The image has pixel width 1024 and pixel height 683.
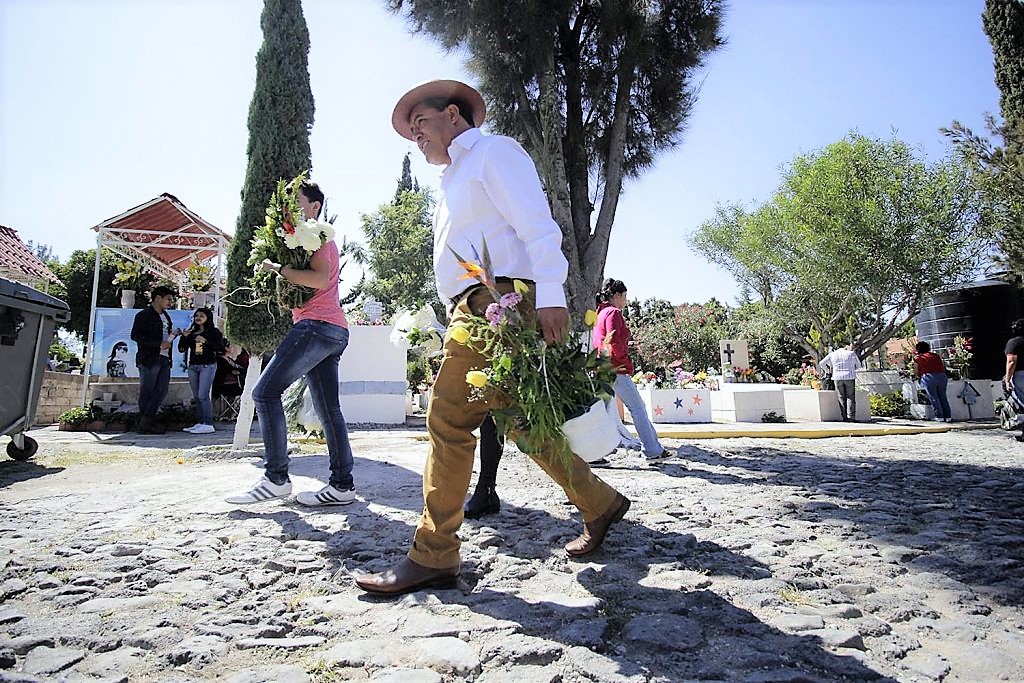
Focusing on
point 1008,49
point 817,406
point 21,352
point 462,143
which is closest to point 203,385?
point 21,352

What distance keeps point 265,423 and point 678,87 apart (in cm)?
908

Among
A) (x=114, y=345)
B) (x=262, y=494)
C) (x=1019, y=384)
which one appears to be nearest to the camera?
(x=262, y=494)

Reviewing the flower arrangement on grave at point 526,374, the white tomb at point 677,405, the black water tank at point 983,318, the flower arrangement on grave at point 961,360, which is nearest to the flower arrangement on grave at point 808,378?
the flower arrangement on grave at point 961,360

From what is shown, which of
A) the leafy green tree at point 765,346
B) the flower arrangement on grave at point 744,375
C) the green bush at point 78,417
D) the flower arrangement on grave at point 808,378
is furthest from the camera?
the leafy green tree at point 765,346

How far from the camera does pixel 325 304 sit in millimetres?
3404

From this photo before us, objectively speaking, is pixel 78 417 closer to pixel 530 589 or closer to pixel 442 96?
pixel 442 96

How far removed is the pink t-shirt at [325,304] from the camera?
3.37 meters

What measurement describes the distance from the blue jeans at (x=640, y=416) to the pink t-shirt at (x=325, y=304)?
9.28 feet

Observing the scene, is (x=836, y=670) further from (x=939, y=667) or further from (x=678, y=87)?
(x=678, y=87)

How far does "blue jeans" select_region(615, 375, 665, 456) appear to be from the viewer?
536 centimetres

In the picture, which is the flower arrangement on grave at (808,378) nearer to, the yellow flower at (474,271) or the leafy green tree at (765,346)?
the leafy green tree at (765,346)

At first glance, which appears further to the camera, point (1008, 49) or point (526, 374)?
point (1008, 49)

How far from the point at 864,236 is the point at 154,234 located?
1885 cm

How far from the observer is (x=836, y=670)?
4.95 ft
